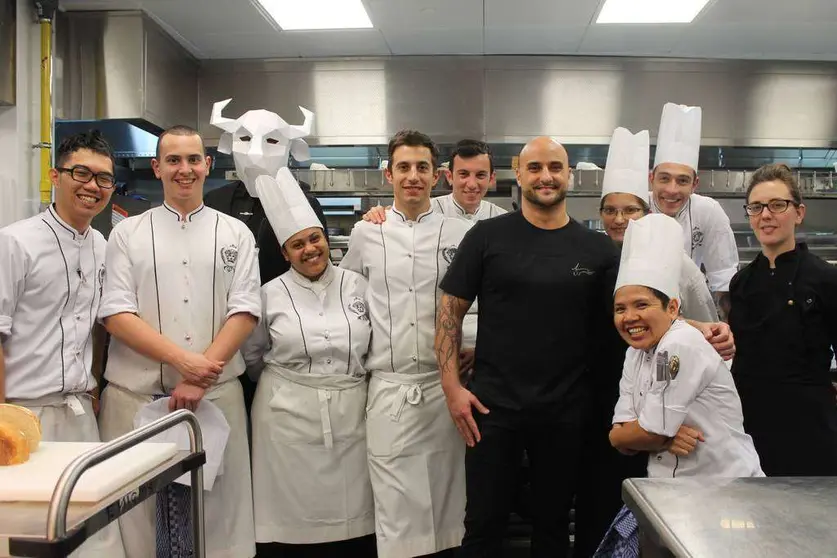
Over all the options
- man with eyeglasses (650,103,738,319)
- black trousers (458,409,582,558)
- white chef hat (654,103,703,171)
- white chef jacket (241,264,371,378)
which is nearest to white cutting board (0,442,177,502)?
white chef jacket (241,264,371,378)

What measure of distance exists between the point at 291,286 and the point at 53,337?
714mm

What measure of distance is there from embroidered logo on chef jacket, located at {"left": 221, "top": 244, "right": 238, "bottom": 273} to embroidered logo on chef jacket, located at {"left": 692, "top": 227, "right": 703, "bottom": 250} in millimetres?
1705

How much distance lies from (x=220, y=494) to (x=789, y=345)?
1796 mm

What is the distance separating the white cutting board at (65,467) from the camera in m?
1.14

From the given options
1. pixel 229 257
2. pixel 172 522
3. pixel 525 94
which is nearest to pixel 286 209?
pixel 229 257

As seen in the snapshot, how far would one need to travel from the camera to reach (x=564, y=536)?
201 centimetres

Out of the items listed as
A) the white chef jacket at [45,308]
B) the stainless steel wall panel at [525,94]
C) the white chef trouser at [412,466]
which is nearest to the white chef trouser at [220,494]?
the white chef jacket at [45,308]

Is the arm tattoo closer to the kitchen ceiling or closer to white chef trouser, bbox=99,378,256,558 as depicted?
white chef trouser, bbox=99,378,256,558

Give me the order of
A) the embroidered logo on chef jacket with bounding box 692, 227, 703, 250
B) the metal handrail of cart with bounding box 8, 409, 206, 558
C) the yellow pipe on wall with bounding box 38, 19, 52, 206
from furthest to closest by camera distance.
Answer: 1. the yellow pipe on wall with bounding box 38, 19, 52, 206
2. the embroidered logo on chef jacket with bounding box 692, 227, 703, 250
3. the metal handrail of cart with bounding box 8, 409, 206, 558

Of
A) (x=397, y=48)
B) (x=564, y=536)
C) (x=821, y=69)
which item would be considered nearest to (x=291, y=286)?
(x=564, y=536)

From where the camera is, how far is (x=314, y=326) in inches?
87.5

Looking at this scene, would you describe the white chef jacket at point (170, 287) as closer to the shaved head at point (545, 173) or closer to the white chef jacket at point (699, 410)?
the shaved head at point (545, 173)

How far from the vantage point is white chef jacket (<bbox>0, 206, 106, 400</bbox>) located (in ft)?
6.31

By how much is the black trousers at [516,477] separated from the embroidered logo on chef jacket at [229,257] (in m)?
0.92
